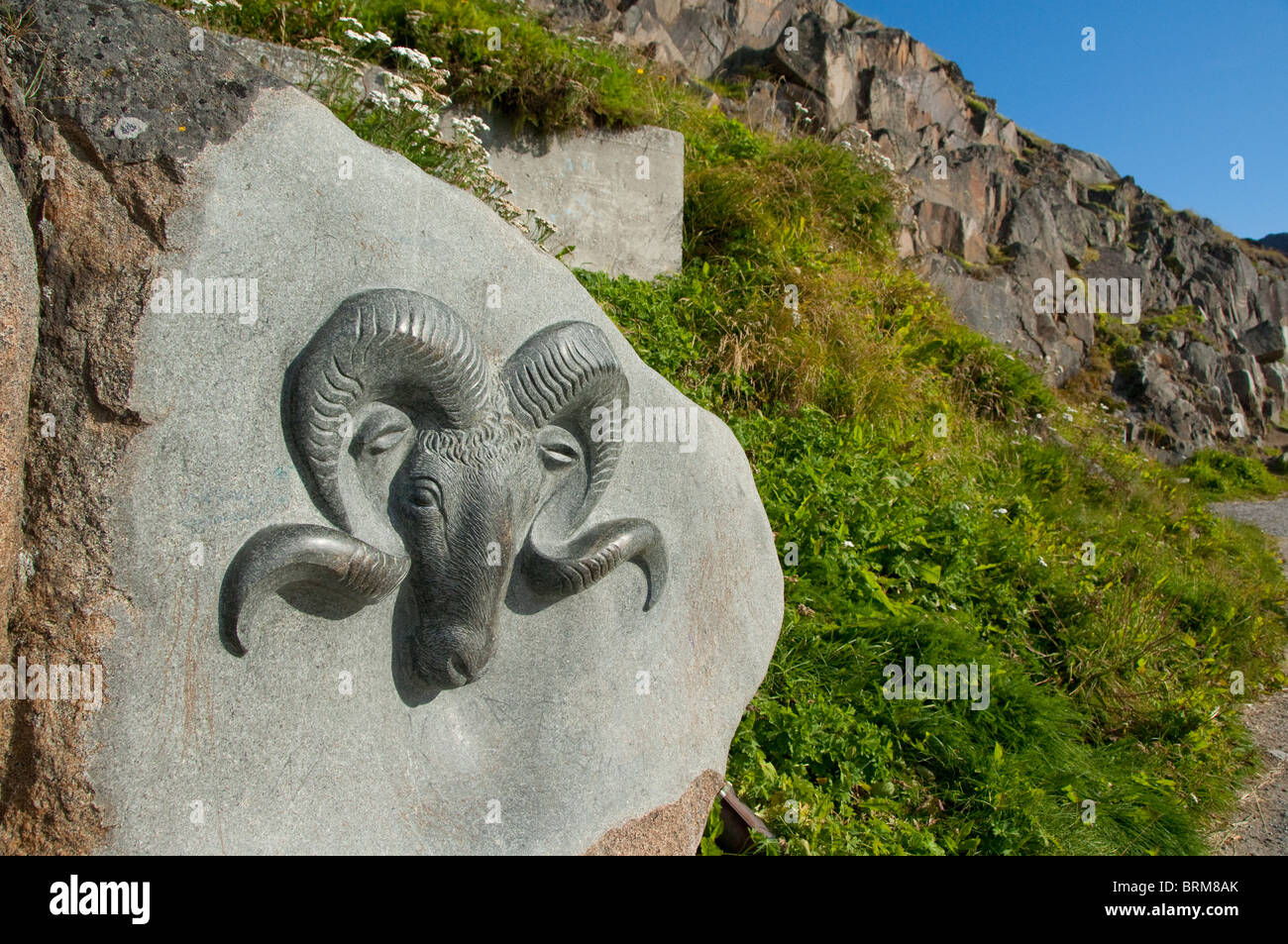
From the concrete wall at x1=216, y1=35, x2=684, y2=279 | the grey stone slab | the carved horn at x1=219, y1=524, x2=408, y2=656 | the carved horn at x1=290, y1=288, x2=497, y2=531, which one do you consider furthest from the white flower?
the carved horn at x1=219, y1=524, x2=408, y2=656

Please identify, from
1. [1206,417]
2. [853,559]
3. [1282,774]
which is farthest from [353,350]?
[1206,417]

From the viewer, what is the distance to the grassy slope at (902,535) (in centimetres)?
372

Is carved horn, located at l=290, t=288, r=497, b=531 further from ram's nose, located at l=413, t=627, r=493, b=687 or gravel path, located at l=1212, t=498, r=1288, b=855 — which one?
gravel path, located at l=1212, t=498, r=1288, b=855

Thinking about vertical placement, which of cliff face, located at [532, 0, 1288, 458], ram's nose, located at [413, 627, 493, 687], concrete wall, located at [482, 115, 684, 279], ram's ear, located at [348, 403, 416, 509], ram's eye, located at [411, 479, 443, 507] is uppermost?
cliff face, located at [532, 0, 1288, 458]

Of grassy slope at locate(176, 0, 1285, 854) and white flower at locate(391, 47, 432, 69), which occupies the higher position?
white flower at locate(391, 47, 432, 69)

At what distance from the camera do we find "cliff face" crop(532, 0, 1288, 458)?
10.7 metres

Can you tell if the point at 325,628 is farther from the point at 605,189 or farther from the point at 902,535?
the point at 605,189

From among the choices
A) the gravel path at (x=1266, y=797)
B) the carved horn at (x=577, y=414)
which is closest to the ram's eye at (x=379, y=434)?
the carved horn at (x=577, y=414)

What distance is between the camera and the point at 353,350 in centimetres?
223

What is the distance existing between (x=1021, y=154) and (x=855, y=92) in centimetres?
529

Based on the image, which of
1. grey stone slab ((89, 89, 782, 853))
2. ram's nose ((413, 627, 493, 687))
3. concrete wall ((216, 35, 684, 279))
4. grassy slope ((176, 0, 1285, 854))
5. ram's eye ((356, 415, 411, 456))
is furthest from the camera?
concrete wall ((216, 35, 684, 279))

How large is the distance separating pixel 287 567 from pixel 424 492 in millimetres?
393

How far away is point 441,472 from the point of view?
2.38 meters
